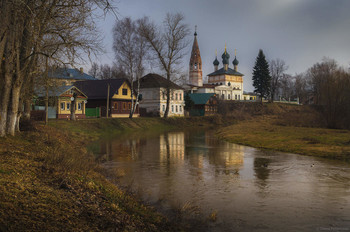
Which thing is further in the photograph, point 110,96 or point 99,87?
point 99,87

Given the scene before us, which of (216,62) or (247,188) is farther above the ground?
(216,62)

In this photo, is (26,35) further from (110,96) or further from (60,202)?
(110,96)

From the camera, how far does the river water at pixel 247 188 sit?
26.3 ft

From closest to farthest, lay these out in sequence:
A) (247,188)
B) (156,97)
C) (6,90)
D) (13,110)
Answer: (247,188) < (6,90) < (13,110) < (156,97)

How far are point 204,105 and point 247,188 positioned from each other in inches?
2430

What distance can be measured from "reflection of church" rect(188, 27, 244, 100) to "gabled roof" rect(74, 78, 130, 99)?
44.1 meters

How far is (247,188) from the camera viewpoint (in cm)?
1126

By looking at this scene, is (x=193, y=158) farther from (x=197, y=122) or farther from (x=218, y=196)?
(x=197, y=122)

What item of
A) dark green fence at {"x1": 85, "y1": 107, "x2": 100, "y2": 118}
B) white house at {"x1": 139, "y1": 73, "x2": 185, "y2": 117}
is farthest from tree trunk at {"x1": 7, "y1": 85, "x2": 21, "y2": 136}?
white house at {"x1": 139, "y1": 73, "x2": 185, "y2": 117}

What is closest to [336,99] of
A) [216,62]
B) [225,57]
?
[225,57]

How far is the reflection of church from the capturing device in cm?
9686

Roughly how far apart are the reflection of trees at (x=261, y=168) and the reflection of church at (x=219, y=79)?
75.8m

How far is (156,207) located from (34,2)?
33.9 ft

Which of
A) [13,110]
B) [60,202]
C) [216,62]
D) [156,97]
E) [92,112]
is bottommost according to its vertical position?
[60,202]
